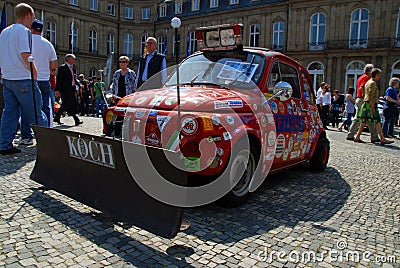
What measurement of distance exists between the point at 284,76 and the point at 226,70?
1.01 metres

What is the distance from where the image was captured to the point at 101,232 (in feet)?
10.5

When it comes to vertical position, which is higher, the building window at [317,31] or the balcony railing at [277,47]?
the building window at [317,31]

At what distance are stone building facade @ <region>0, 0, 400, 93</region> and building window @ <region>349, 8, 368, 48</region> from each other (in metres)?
0.09

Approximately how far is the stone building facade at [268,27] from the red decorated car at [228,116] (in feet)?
64.5

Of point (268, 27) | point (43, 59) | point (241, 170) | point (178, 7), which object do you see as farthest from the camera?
point (178, 7)

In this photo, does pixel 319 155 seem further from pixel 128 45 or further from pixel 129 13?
pixel 129 13

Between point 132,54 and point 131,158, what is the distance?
4944cm

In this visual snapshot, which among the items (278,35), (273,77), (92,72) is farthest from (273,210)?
(92,72)

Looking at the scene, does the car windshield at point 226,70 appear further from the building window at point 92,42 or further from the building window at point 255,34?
the building window at point 92,42

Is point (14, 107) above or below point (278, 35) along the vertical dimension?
below

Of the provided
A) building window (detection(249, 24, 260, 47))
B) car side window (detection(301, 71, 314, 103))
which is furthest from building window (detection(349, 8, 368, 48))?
car side window (detection(301, 71, 314, 103))

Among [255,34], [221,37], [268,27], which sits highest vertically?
[268,27]

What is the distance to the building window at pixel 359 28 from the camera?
105 ft

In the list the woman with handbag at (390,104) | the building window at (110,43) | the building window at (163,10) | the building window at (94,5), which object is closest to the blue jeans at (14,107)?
the woman with handbag at (390,104)
